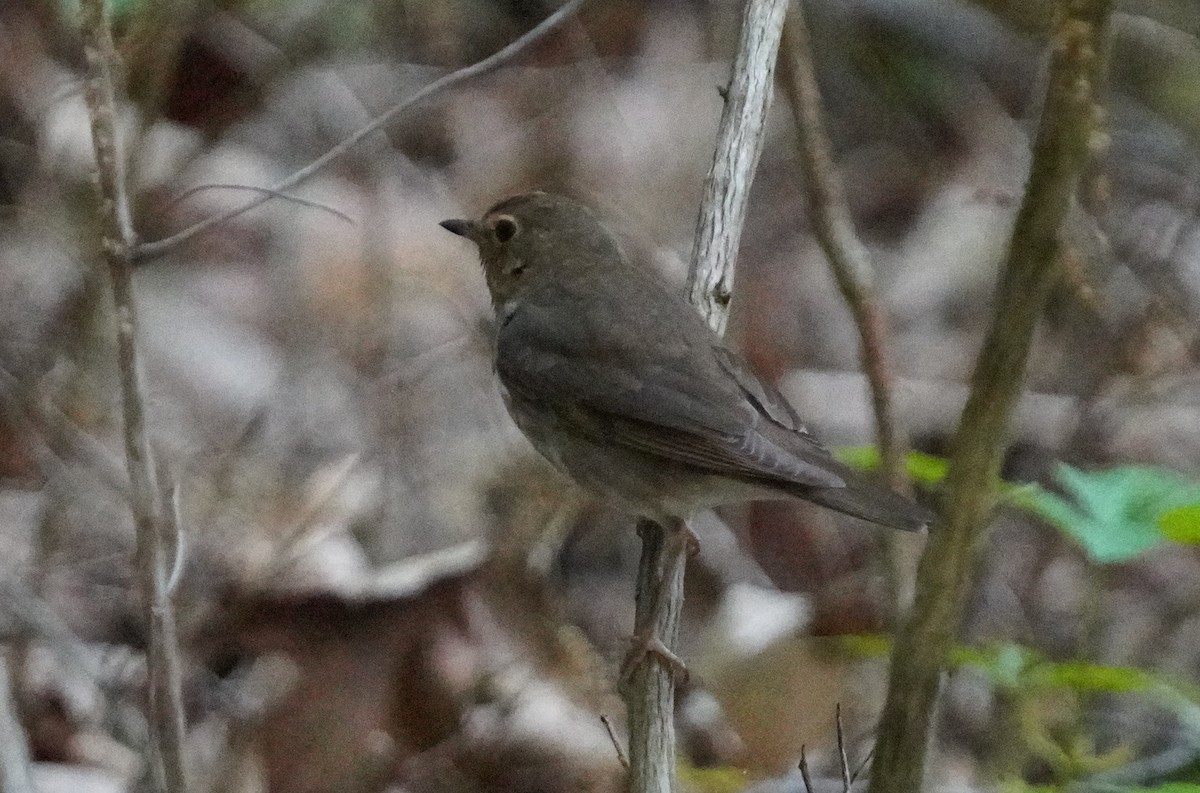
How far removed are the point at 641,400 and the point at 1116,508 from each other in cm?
122

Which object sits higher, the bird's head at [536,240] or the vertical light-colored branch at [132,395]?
the vertical light-colored branch at [132,395]

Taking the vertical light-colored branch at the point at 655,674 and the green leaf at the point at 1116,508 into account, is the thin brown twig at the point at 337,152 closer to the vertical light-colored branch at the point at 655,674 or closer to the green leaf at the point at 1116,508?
the vertical light-colored branch at the point at 655,674

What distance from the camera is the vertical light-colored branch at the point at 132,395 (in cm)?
248

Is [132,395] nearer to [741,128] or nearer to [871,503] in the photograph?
[871,503]

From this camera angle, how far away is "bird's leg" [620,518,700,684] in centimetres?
329

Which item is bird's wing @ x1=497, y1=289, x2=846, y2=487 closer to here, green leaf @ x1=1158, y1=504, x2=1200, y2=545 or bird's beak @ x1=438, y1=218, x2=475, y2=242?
bird's beak @ x1=438, y1=218, x2=475, y2=242

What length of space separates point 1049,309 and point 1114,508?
11.7ft

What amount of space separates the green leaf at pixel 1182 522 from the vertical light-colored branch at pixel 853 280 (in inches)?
25.8

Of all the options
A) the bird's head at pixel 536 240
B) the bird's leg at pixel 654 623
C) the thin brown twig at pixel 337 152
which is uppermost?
the thin brown twig at pixel 337 152

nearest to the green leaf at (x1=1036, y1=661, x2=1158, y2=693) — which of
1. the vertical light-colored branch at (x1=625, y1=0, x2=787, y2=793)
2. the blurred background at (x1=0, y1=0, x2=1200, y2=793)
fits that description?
the blurred background at (x1=0, y1=0, x2=1200, y2=793)

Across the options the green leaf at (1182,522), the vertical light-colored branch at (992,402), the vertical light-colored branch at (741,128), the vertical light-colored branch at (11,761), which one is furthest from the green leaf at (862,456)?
the vertical light-colored branch at (11,761)

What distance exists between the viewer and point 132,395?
253 cm

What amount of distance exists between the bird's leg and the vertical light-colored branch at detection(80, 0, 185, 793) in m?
1.07

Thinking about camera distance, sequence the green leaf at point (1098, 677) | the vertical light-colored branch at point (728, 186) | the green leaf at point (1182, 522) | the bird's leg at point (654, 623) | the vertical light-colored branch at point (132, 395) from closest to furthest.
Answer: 1. the vertical light-colored branch at point (132, 395)
2. the green leaf at point (1182, 522)
3. the green leaf at point (1098, 677)
4. the bird's leg at point (654, 623)
5. the vertical light-colored branch at point (728, 186)
